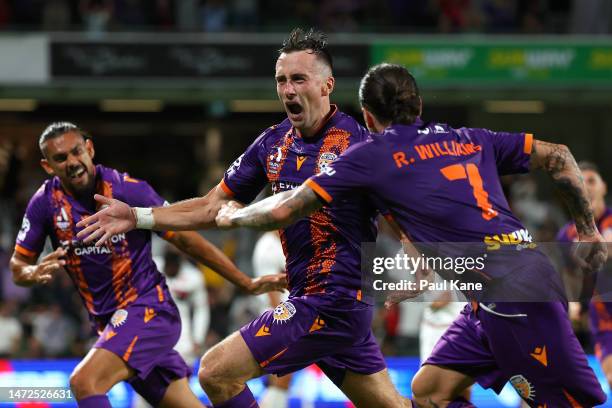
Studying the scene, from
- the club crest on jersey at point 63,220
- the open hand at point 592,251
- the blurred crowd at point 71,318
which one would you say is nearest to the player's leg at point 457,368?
the open hand at point 592,251

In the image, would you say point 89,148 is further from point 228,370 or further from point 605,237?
point 605,237

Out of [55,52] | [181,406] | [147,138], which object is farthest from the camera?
[147,138]

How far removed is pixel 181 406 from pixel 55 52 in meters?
12.8

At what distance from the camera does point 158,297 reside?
22.7ft

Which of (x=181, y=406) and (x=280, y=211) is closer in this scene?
(x=280, y=211)

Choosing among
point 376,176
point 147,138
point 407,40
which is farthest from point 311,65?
point 147,138

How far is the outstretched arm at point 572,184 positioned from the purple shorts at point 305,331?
53.0 inches

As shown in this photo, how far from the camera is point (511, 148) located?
533 centimetres

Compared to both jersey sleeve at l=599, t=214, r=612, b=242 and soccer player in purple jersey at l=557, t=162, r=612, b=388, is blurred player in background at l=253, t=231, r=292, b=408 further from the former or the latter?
jersey sleeve at l=599, t=214, r=612, b=242

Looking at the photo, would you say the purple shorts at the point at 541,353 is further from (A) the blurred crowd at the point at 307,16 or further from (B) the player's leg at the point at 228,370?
(A) the blurred crowd at the point at 307,16

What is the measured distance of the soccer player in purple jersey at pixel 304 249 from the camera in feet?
18.9

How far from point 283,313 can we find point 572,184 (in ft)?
5.74

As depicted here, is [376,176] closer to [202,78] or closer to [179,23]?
[202,78]

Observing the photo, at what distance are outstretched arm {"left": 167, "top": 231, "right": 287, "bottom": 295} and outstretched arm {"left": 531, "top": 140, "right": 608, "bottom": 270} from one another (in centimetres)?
205
